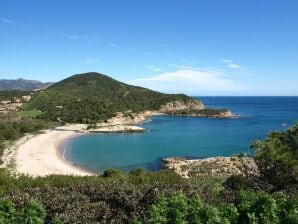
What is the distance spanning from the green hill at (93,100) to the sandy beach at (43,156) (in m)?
19.4

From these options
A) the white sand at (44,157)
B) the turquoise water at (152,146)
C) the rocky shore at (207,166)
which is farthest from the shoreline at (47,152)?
the rocky shore at (207,166)

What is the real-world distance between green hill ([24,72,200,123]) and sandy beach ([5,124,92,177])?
1945 cm

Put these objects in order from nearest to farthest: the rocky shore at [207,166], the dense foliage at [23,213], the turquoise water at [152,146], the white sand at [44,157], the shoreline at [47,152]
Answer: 1. the dense foliage at [23,213]
2. the rocky shore at [207,166]
3. the white sand at [44,157]
4. the shoreline at [47,152]
5. the turquoise water at [152,146]

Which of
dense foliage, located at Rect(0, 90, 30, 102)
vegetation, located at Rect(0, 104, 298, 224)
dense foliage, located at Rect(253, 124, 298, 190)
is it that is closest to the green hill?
dense foliage, located at Rect(0, 90, 30, 102)

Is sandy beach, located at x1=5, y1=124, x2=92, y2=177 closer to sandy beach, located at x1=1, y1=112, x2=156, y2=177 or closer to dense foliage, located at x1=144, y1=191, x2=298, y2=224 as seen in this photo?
sandy beach, located at x1=1, y1=112, x2=156, y2=177

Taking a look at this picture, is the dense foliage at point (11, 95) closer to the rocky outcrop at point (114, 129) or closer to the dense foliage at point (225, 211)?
the rocky outcrop at point (114, 129)

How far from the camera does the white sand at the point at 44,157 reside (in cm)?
4756

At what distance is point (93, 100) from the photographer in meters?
119

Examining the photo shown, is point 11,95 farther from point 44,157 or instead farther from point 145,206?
point 145,206

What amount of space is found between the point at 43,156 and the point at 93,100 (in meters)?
62.3

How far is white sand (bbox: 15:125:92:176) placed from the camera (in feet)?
156

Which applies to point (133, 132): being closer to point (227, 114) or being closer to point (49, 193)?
point (227, 114)

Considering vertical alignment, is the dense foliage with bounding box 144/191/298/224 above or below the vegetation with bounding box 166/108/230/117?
above

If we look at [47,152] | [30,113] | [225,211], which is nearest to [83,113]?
[30,113]
